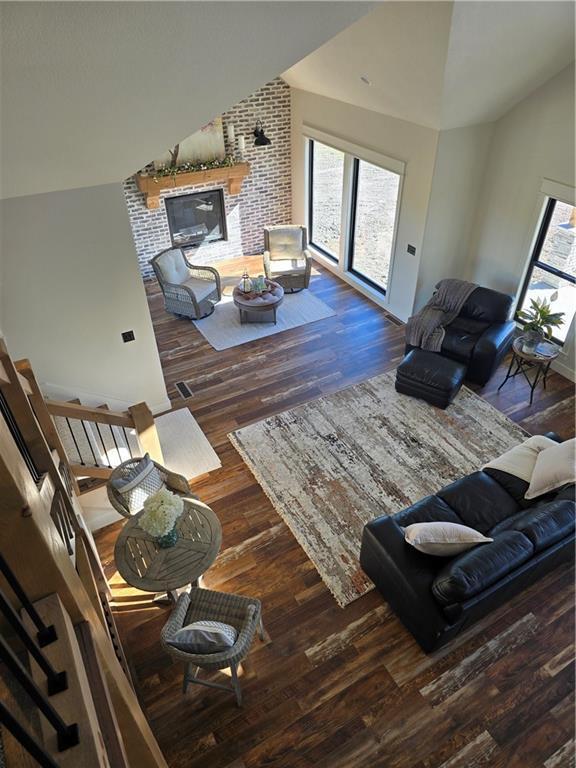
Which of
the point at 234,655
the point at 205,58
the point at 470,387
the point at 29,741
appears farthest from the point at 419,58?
the point at 29,741

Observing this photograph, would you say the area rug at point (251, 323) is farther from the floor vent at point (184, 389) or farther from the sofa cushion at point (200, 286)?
the floor vent at point (184, 389)

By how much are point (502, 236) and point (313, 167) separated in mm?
3438

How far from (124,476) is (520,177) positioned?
5.57m

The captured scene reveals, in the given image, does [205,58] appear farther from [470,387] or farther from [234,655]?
[470,387]

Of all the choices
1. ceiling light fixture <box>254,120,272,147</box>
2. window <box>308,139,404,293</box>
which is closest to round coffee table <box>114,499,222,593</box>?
window <box>308,139,404,293</box>

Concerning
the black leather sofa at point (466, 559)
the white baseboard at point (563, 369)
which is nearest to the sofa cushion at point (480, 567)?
the black leather sofa at point (466, 559)

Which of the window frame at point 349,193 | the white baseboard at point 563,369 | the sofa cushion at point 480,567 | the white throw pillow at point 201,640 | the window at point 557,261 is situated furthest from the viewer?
the window frame at point 349,193

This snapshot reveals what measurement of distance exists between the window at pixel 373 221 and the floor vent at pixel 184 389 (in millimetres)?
3392

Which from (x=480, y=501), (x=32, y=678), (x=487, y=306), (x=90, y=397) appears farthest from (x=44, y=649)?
(x=487, y=306)

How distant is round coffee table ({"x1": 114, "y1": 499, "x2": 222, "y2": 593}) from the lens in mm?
3547

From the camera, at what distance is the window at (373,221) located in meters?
7.07

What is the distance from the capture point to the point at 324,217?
8680 mm

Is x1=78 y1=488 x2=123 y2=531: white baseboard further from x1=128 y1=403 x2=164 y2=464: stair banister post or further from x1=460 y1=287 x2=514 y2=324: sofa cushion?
x1=460 y1=287 x2=514 y2=324: sofa cushion

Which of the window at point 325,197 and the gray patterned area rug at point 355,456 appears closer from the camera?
the gray patterned area rug at point 355,456
